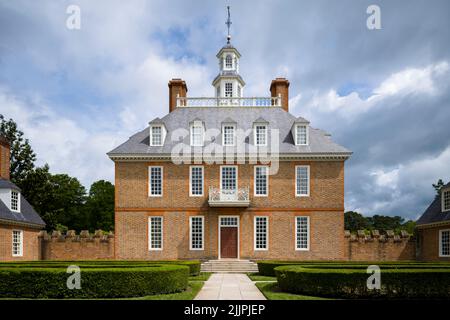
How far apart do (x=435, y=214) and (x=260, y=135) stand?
12444 millimetres

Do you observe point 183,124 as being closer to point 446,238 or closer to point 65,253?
point 65,253

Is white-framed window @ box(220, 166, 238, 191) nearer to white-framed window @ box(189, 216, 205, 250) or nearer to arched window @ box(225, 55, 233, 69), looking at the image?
white-framed window @ box(189, 216, 205, 250)

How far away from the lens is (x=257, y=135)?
32.7 metres

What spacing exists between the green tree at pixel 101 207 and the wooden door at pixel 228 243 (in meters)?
34.0

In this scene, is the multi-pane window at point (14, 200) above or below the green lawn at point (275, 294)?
above

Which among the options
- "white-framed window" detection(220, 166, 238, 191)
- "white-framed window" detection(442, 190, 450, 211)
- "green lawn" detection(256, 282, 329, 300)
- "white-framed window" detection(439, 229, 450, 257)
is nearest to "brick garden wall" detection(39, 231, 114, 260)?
"white-framed window" detection(220, 166, 238, 191)

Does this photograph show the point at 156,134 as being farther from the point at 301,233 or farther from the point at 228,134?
the point at 301,233

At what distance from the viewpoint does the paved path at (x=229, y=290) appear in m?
16.3

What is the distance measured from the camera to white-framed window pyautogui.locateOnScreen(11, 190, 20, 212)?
30312 mm

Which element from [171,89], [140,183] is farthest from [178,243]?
[171,89]

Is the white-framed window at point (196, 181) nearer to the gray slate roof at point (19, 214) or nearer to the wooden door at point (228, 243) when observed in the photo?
the wooden door at point (228, 243)

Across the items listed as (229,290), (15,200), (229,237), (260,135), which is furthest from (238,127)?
(229,290)

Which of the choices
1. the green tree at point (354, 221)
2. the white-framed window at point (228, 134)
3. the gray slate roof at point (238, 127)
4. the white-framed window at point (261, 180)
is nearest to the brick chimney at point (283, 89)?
the gray slate roof at point (238, 127)
